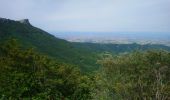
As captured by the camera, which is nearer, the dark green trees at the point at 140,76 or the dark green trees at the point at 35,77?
the dark green trees at the point at 140,76

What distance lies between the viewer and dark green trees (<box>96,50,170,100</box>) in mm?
30062

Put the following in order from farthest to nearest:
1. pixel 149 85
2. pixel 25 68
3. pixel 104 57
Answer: pixel 25 68 < pixel 104 57 < pixel 149 85

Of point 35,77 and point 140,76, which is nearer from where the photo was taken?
point 140,76

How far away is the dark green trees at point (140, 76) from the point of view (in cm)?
3006

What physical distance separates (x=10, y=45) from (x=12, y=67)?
549 centimetres

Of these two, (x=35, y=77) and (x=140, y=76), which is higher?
(x=140, y=76)

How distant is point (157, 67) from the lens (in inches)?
1214

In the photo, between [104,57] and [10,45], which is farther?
[10,45]

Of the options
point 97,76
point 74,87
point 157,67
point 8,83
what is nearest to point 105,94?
point 97,76

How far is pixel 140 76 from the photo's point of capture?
100ft

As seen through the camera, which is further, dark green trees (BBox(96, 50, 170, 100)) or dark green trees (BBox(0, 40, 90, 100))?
dark green trees (BBox(0, 40, 90, 100))

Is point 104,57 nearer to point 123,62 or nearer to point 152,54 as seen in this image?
point 123,62

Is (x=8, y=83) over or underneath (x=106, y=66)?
underneath

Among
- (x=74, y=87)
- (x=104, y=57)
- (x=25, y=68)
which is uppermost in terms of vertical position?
(x=104, y=57)
